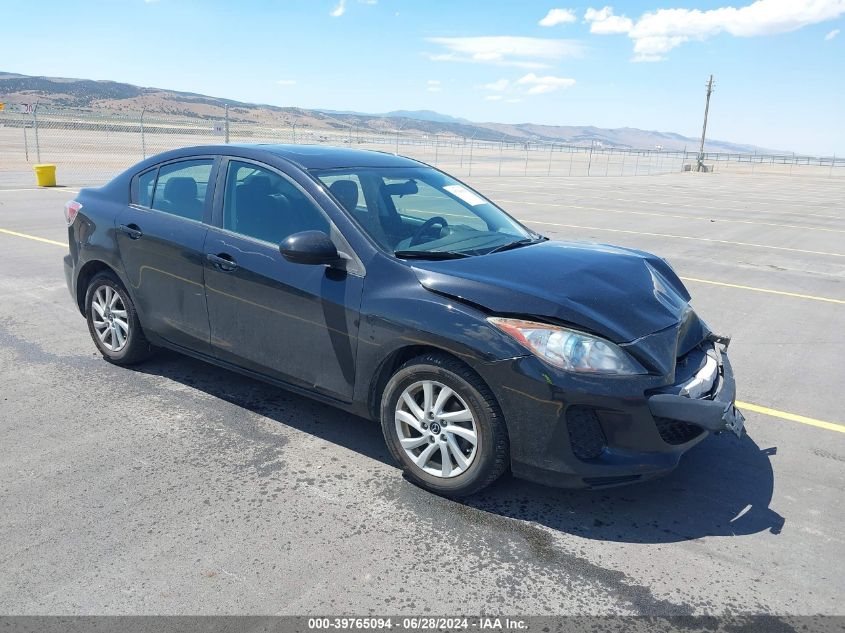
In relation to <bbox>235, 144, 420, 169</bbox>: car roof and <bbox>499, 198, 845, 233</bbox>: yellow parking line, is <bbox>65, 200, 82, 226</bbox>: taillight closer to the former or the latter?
<bbox>235, 144, 420, 169</bbox>: car roof

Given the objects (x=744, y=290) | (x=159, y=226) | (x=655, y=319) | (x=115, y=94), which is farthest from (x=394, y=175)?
(x=115, y=94)

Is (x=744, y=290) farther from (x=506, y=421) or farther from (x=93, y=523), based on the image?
(x=93, y=523)

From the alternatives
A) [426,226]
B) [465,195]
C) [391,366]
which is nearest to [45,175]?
[465,195]

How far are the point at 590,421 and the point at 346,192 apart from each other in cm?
185

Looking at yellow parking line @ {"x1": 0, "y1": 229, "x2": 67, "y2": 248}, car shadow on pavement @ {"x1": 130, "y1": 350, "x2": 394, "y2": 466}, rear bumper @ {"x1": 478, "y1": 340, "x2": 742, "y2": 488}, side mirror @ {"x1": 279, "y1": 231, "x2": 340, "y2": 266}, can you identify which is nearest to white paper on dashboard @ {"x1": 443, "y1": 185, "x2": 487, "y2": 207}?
side mirror @ {"x1": 279, "y1": 231, "x2": 340, "y2": 266}

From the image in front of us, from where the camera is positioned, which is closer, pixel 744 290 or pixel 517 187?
pixel 744 290

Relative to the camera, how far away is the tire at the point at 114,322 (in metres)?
4.89

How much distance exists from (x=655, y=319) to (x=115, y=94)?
182m

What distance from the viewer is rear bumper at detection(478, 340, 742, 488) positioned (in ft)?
10.2

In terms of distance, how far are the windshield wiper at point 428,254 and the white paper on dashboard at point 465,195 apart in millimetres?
900

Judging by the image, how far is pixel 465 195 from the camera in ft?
15.6

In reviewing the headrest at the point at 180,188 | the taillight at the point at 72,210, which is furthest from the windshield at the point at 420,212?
the taillight at the point at 72,210

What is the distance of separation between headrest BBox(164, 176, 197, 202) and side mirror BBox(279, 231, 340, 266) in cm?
119

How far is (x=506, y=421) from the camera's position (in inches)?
127
